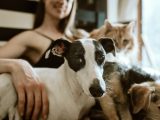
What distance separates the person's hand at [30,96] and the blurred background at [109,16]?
46.6 inches

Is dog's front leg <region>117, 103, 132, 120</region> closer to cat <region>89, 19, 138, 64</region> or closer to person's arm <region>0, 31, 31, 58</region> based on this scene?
cat <region>89, 19, 138, 64</region>

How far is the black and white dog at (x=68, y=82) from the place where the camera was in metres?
0.87

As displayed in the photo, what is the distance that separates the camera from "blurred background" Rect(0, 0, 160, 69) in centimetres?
216

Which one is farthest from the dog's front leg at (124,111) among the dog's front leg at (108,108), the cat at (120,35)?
the cat at (120,35)

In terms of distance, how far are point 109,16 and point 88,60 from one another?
1.82m

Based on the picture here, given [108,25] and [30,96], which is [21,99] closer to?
[30,96]

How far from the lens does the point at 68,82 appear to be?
0.97 m

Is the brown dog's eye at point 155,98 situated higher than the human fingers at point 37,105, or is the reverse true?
the human fingers at point 37,105

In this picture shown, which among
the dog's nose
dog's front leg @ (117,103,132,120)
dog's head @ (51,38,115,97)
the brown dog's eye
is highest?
dog's head @ (51,38,115,97)

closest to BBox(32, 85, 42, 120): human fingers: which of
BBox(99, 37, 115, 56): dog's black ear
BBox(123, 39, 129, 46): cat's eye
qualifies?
BBox(99, 37, 115, 56): dog's black ear

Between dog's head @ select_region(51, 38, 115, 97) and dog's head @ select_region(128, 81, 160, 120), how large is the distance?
0.17m

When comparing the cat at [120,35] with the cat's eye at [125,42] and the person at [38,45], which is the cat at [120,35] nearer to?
the cat's eye at [125,42]

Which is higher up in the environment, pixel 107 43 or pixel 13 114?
pixel 107 43

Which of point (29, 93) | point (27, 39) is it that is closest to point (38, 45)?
point (27, 39)
